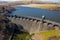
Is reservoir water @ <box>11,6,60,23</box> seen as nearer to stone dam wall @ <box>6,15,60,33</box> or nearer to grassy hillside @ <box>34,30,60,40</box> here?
stone dam wall @ <box>6,15,60,33</box>

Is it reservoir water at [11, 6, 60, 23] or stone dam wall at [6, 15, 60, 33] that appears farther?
reservoir water at [11, 6, 60, 23]

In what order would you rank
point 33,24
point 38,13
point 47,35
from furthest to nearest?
point 38,13
point 33,24
point 47,35

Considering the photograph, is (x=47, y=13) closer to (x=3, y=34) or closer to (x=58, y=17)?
(x=58, y=17)

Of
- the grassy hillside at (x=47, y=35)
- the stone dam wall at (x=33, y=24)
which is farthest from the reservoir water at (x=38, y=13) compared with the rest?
the grassy hillside at (x=47, y=35)

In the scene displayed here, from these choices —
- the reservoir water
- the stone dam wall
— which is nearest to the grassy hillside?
the stone dam wall

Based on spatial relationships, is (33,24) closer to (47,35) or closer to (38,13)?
(38,13)

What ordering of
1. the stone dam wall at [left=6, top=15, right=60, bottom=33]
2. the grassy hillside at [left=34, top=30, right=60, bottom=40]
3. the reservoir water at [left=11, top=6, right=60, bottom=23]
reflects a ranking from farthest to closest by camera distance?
1. the reservoir water at [left=11, top=6, right=60, bottom=23]
2. the stone dam wall at [left=6, top=15, right=60, bottom=33]
3. the grassy hillside at [left=34, top=30, right=60, bottom=40]

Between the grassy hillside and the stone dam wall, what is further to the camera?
the stone dam wall

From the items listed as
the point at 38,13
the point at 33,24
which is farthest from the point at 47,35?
the point at 38,13

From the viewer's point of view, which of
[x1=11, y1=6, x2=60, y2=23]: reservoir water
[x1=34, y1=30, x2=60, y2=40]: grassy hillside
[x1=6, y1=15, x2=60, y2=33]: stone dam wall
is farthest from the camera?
[x1=11, y1=6, x2=60, y2=23]: reservoir water

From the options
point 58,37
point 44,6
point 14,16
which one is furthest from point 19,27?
point 58,37

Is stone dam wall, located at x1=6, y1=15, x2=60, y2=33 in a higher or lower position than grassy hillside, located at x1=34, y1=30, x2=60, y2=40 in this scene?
lower
